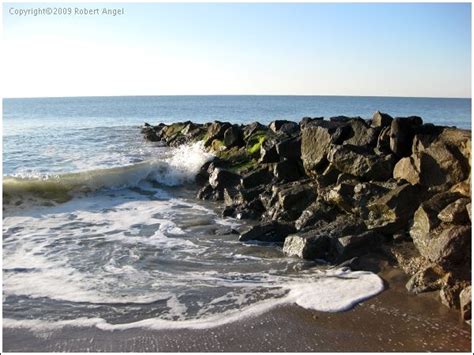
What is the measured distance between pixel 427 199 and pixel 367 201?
1.13 metres

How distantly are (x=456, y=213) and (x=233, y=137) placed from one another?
11.3 metres

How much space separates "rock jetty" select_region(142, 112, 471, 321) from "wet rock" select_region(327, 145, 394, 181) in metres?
0.02

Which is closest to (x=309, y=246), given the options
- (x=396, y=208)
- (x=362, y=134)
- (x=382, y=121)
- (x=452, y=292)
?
(x=396, y=208)

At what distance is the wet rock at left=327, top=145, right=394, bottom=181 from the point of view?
9930 millimetres

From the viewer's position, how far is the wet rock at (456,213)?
7250 millimetres

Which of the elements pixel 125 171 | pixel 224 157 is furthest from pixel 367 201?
pixel 125 171

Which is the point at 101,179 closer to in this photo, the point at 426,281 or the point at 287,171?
the point at 287,171

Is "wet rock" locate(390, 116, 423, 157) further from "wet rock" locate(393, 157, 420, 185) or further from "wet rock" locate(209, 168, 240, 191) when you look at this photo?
"wet rock" locate(209, 168, 240, 191)

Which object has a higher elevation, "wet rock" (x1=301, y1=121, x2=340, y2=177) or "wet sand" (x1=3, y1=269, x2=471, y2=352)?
"wet rock" (x1=301, y1=121, x2=340, y2=177)

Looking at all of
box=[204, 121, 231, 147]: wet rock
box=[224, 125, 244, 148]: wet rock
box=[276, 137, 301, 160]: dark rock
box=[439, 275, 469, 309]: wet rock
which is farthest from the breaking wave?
box=[439, 275, 469, 309]: wet rock

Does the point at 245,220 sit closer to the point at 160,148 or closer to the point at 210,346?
the point at 210,346

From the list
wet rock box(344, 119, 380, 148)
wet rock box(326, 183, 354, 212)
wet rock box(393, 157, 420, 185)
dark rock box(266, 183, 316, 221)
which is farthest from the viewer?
wet rock box(344, 119, 380, 148)

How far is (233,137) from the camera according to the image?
1781 centimetres

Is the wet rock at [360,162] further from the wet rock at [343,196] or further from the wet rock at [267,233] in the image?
the wet rock at [267,233]
